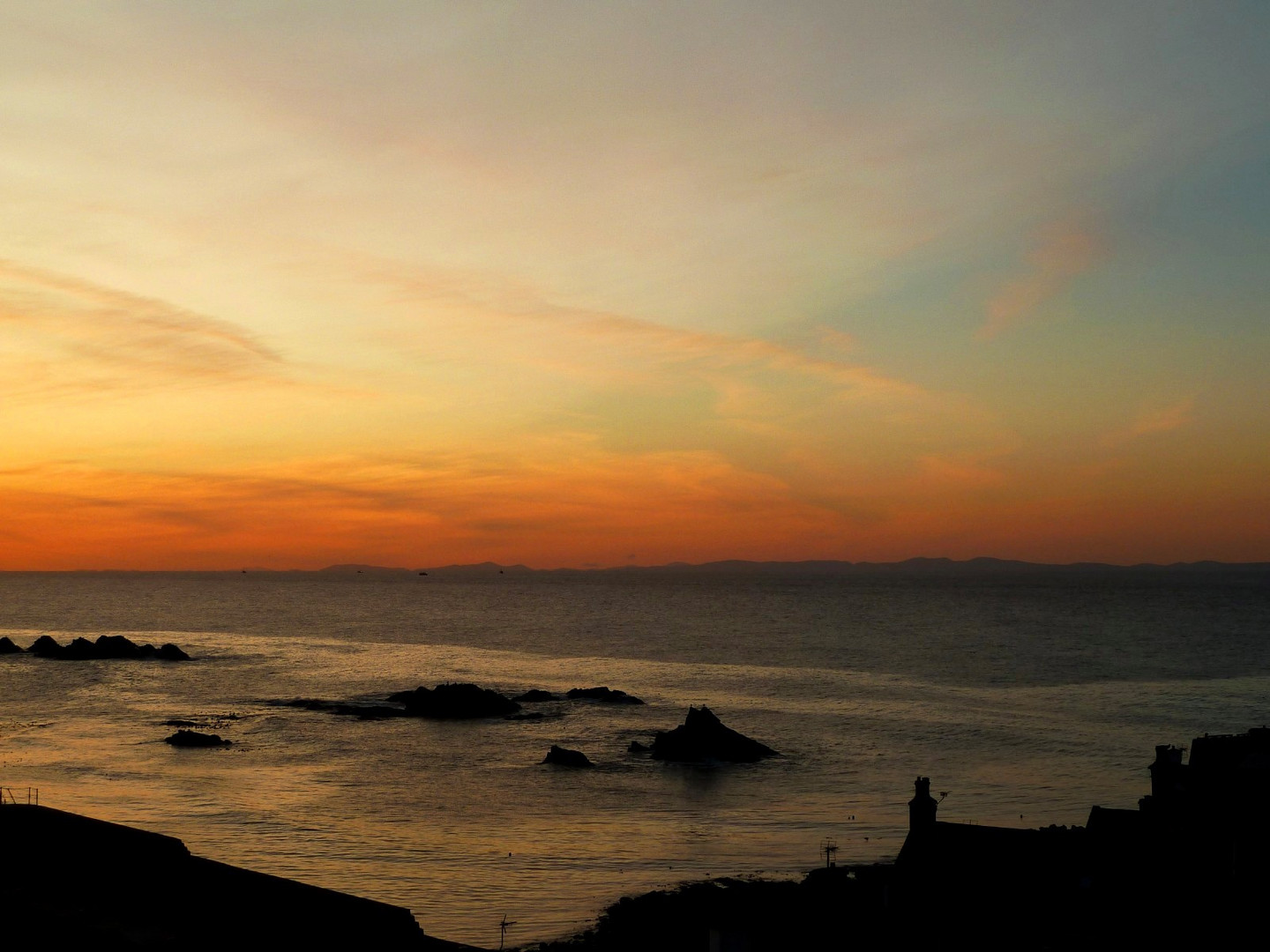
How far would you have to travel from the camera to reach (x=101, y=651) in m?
138

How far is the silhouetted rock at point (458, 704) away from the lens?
3529 inches

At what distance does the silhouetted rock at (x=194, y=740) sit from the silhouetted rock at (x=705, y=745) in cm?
3054

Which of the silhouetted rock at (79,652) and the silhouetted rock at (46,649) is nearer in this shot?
the silhouetted rock at (79,652)

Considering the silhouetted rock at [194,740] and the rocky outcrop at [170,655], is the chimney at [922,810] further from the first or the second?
the rocky outcrop at [170,655]

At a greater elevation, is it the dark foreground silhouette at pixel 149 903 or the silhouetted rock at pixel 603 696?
the dark foreground silhouette at pixel 149 903

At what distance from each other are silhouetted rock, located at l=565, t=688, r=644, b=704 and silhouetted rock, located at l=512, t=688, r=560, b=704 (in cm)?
183

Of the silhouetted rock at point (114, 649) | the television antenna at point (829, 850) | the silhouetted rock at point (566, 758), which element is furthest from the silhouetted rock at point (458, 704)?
the silhouetted rock at point (114, 649)

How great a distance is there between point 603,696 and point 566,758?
33486 millimetres

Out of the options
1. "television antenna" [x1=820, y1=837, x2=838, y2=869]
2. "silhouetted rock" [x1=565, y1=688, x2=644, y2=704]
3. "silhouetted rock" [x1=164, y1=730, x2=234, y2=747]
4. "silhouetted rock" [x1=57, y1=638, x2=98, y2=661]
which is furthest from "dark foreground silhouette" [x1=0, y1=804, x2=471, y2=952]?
"silhouetted rock" [x1=57, y1=638, x2=98, y2=661]

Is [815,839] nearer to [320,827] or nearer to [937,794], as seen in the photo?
[937,794]

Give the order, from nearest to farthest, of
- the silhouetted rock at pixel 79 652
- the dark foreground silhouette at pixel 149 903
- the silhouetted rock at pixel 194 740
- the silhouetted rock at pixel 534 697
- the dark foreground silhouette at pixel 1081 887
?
the dark foreground silhouette at pixel 149 903
the dark foreground silhouette at pixel 1081 887
the silhouetted rock at pixel 194 740
the silhouetted rock at pixel 534 697
the silhouetted rock at pixel 79 652

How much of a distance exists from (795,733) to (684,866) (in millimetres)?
37361

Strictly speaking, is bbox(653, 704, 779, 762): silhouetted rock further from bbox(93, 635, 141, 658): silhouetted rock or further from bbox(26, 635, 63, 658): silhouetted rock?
bbox(26, 635, 63, 658): silhouetted rock

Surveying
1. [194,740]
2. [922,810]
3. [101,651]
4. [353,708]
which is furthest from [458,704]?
[101,651]
